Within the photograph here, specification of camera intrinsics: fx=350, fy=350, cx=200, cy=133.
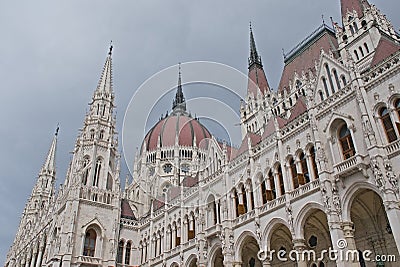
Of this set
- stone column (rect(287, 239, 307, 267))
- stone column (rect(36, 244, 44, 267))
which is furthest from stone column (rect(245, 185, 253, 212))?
stone column (rect(36, 244, 44, 267))

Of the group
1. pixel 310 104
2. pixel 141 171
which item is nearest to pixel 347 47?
pixel 310 104

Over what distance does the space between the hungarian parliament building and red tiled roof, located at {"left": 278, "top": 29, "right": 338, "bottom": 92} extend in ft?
0.52

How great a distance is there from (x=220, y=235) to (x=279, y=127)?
938cm

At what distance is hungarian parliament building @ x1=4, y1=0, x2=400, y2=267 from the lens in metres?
19.4

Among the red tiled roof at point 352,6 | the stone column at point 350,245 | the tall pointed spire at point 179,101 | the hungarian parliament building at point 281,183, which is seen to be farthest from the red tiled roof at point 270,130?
the tall pointed spire at point 179,101

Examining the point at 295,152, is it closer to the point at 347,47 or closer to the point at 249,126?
the point at 347,47

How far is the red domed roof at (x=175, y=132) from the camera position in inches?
2360

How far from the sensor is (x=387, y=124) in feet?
63.1

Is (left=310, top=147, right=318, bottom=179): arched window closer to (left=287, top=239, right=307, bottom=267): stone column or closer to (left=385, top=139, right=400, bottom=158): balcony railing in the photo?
(left=287, top=239, right=307, bottom=267): stone column

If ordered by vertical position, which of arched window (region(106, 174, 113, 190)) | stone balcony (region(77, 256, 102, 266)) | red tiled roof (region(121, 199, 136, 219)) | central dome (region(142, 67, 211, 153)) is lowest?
stone balcony (region(77, 256, 102, 266))

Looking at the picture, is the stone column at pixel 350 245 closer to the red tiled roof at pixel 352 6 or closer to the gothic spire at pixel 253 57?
the red tiled roof at pixel 352 6

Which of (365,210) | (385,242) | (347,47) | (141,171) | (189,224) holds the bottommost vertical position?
(385,242)

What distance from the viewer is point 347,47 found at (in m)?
28.0

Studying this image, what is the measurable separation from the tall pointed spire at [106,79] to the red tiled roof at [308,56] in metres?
23.3
